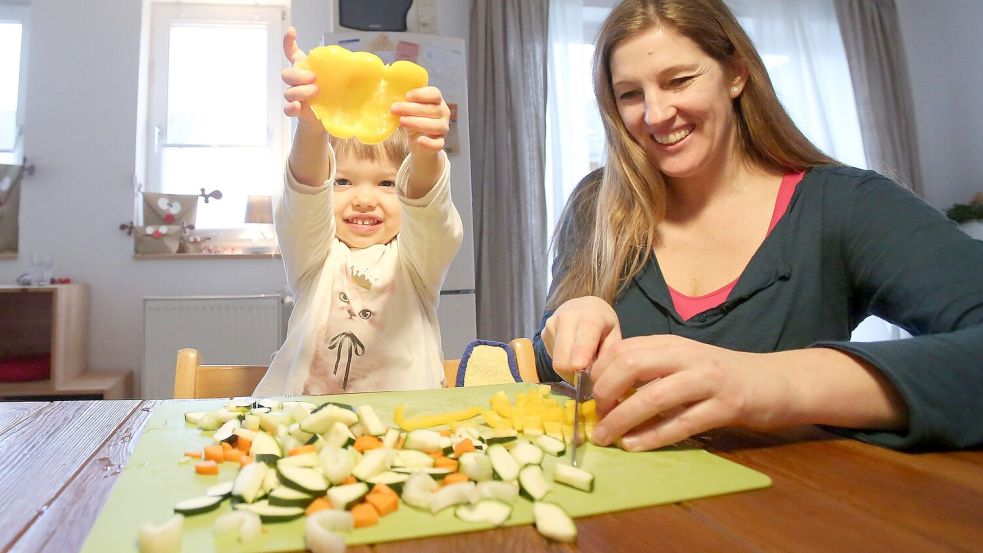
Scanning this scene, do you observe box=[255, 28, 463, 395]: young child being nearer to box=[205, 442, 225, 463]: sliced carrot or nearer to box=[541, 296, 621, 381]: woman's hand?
→ box=[541, 296, 621, 381]: woman's hand

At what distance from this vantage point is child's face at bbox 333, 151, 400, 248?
1299mm

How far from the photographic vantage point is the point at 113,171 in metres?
3.16

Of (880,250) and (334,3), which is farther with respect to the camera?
(334,3)

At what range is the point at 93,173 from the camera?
3148 mm

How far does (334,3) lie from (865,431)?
287 centimetres

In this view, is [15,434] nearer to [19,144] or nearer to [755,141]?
[755,141]

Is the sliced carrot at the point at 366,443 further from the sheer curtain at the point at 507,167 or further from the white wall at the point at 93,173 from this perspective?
the white wall at the point at 93,173

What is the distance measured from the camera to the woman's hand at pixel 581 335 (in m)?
0.72

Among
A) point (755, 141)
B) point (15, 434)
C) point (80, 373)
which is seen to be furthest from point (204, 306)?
point (755, 141)

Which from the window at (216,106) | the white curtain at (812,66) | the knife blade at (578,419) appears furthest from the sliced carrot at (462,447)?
the white curtain at (812,66)

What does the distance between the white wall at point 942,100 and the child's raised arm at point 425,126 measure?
4.15 meters

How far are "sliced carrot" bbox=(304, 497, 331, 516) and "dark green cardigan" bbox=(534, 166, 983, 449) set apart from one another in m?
0.55

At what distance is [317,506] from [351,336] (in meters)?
0.82

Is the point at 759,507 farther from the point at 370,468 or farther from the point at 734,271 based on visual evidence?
the point at 734,271
